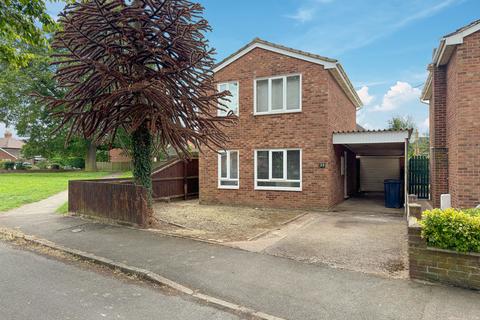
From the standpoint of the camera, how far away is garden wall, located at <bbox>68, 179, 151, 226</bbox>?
878 cm

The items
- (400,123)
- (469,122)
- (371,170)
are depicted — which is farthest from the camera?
(400,123)

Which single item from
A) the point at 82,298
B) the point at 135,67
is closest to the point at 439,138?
the point at 135,67

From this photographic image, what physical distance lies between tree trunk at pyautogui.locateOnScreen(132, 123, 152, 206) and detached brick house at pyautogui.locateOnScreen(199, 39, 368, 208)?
400 cm

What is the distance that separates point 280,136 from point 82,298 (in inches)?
366

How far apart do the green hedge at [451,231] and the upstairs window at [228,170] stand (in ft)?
29.3

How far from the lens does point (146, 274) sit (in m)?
5.27

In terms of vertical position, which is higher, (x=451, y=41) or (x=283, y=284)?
(x=451, y=41)

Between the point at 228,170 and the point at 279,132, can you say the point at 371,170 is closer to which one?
the point at 279,132

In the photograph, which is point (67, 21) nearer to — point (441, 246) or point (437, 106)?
point (441, 246)

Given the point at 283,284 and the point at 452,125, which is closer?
the point at 283,284

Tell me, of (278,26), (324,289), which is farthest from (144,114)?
(278,26)

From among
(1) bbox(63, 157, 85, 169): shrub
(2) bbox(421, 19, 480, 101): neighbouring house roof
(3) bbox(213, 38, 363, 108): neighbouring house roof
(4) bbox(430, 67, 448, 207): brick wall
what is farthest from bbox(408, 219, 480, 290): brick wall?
(1) bbox(63, 157, 85, 169): shrub

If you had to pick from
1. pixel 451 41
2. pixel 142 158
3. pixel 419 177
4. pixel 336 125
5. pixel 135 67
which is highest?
pixel 451 41

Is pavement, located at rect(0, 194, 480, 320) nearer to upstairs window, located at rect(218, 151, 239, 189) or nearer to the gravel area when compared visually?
the gravel area
